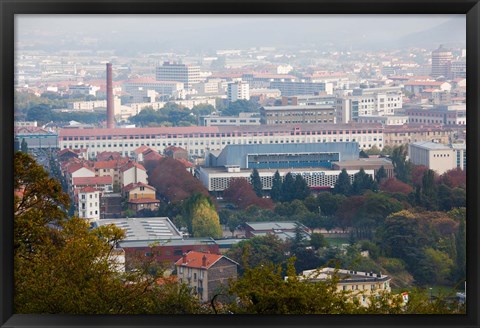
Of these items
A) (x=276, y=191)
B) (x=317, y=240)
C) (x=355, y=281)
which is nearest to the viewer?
(x=355, y=281)

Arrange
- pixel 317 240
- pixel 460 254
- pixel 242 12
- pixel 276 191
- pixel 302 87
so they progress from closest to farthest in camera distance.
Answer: pixel 242 12 < pixel 460 254 < pixel 317 240 < pixel 276 191 < pixel 302 87

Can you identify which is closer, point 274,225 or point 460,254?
point 460,254

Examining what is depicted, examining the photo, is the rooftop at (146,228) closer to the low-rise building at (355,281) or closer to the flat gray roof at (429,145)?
the low-rise building at (355,281)

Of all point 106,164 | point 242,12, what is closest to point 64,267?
point 106,164

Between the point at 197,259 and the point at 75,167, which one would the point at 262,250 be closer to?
the point at 197,259

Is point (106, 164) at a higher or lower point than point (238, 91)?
lower

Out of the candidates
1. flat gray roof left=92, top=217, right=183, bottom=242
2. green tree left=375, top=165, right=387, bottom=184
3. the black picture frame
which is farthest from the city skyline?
flat gray roof left=92, top=217, right=183, bottom=242

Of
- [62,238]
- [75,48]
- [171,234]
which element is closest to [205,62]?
[75,48]

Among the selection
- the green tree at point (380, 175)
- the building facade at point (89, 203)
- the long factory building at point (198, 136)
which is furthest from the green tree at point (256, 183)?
the building facade at point (89, 203)
